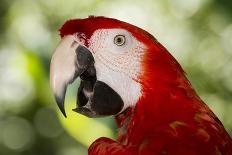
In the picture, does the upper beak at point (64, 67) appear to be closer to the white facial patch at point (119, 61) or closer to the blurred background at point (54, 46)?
the white facial patch at point (119, 61)

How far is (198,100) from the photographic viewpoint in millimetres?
1656

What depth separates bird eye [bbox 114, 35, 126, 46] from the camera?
5.52 ft

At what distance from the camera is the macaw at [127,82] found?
1.59 meters

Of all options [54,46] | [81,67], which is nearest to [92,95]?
[81,67]

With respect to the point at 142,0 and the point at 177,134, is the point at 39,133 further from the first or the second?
the point at 177,134

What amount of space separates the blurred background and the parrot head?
1.88m

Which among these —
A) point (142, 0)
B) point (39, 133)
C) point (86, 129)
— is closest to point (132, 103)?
point (86, 129)

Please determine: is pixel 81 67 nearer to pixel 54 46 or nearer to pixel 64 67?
pixel 64 67

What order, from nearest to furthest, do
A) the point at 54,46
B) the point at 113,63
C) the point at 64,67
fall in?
the point at 64,67
the point at 113,63
the point at 54,46

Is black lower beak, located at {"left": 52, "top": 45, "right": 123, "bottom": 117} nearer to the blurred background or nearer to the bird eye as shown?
the bird eye

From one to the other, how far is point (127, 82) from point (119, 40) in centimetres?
14

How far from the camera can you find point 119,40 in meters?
1.70

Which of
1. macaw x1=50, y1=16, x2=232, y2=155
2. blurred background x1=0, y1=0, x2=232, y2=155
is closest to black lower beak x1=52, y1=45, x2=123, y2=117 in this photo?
macaw x1=50, y1=16, x2=232, y2=155

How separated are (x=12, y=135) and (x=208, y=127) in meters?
4.69
